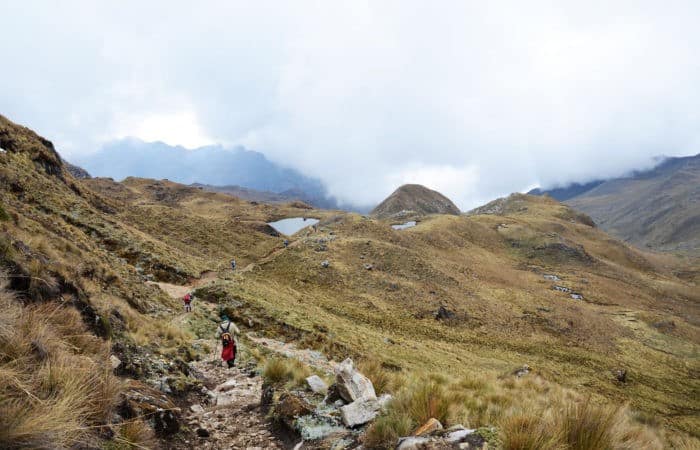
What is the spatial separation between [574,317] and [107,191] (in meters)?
101

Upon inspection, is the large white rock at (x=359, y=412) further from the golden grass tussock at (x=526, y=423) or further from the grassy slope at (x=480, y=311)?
the grassy slope at (x=480, y=311)

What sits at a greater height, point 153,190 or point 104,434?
point 153,190

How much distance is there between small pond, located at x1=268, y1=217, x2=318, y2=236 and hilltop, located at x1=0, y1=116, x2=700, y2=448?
8361 mm

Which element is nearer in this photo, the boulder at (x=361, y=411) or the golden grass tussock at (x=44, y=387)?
the golden grass tussock at (x=44, y=387)

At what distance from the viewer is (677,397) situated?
2439 cm

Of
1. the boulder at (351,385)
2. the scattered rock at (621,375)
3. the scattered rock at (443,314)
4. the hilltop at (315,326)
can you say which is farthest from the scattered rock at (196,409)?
the scattered rock at (621,375)

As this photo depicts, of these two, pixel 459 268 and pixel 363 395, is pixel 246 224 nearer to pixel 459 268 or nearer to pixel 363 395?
pixel 459 268

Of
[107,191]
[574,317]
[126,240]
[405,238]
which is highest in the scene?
[107,191]

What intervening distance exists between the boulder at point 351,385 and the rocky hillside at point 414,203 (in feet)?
396

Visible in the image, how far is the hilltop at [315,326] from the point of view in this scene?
446 centimetres

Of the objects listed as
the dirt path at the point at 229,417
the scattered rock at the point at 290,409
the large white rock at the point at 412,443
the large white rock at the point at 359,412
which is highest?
the large white rock at the point at 412,443

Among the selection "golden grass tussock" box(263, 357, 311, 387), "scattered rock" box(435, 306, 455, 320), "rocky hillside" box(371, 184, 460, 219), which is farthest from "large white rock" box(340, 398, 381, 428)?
"rocky hillside" box(371, 184, 460, 219)

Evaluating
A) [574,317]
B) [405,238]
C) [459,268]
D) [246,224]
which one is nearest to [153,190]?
[246,224]

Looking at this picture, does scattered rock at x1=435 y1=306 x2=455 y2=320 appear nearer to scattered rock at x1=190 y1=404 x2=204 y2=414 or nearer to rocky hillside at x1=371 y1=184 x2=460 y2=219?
scattered rock at x1=190 y1=404 x2=204 y2=414
